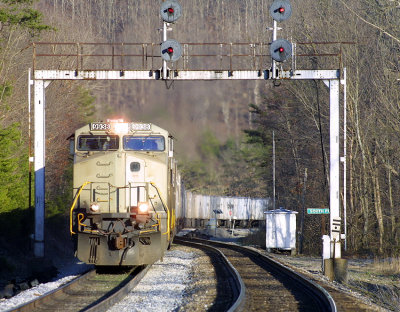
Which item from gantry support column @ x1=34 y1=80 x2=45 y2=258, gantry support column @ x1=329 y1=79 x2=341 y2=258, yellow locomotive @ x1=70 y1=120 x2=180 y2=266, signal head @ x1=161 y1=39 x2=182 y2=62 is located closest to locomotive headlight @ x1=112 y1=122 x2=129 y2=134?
yellow locomotive @ x1=70 y1=120 x2=180 y2=266

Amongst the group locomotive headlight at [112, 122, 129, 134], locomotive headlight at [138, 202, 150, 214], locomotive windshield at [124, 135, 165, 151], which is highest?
locomotive headlight at [112, 122, 129, 134]

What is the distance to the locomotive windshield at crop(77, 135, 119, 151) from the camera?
16.7 m

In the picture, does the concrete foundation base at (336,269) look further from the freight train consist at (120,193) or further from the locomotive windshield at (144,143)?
the locomotive windshield at (144,143)

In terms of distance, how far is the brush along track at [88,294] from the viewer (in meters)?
11.5

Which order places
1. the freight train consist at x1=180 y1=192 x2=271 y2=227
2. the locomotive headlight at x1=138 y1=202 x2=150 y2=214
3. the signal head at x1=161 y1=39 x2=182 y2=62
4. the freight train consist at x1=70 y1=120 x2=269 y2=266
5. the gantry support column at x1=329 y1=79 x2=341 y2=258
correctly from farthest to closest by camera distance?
the freight train consist at x1=180 y1=192 x2=271 y2=227, the gantry support column at x1=329 y1=79 x2=341 y2=258, the signal head at x1=161 y1=39 x2=182 y2=62, the locomotive headlight at x1=138 y1=202 x2=150 y2=214, the freight train consist at x1=70 y1=120 x2=269 y2=266

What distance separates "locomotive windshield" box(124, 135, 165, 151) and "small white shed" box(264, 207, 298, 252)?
12505mm

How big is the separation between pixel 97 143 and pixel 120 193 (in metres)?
1.51

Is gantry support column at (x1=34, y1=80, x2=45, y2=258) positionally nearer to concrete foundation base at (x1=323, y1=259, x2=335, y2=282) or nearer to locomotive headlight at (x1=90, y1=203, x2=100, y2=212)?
locomotive headlight at (x1=90, y1=203, x2=100, y2=212)

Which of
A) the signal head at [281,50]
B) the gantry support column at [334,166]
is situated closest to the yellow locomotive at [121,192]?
the signal head at [281,50]

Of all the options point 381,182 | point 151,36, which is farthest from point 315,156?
point 151,36

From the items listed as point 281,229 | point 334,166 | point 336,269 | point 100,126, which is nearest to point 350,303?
point 336,269

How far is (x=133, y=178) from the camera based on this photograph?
1662 cm

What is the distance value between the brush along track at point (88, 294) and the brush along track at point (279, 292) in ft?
8.47

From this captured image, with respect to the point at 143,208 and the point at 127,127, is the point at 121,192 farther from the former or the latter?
the point at 127,127
